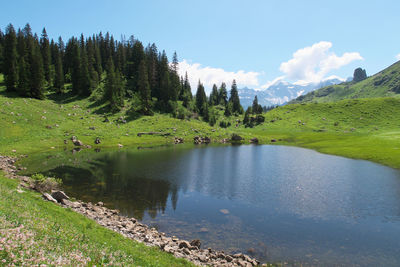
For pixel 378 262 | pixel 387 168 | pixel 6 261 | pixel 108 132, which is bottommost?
pixel 378 262

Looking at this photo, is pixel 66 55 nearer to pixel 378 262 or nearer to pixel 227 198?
pixel 227 198

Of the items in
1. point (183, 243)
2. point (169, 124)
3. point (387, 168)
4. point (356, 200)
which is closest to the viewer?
point (183, 243)

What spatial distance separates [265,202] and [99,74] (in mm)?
140516

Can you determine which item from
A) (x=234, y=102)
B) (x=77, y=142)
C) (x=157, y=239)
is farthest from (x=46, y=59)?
(x=157, y=239)

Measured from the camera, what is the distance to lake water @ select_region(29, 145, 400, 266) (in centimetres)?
2180

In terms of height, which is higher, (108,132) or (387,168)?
(108,132)

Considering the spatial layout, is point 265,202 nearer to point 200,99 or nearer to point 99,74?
point 200,99

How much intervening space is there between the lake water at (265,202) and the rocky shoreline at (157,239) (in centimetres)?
158

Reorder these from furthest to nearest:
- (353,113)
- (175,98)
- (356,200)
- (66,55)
→ (353,113), (66,55), (175,98), (356,200)

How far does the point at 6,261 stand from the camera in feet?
24.5

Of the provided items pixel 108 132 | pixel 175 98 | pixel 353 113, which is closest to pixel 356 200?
pixel 108 132

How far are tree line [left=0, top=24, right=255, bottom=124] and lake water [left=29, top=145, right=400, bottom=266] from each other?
6556 cm

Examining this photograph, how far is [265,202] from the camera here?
33.1 metres

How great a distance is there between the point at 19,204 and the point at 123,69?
144 metres
